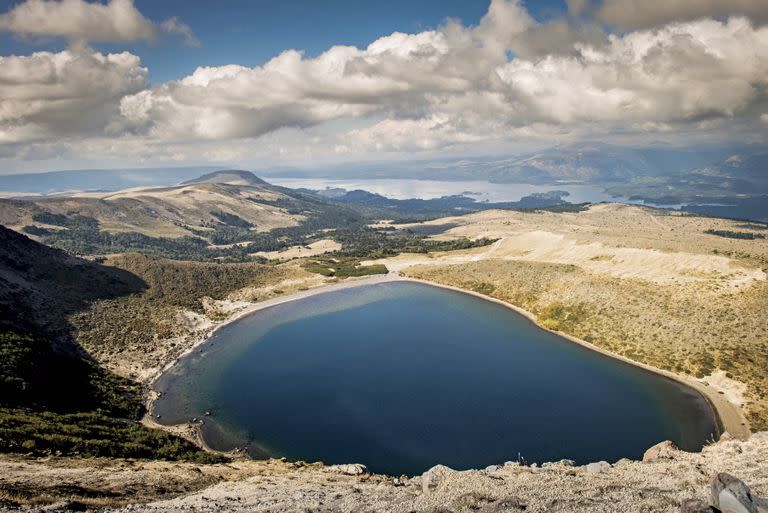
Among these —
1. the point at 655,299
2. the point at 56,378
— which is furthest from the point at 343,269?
the point at 56,378

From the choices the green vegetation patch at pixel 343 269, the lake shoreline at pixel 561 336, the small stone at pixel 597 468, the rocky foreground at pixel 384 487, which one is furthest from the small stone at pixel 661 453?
the green vegetation patch at pixel 343 269

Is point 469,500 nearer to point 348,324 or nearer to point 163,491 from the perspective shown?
point 163,491

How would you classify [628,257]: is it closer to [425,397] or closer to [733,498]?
[425,397]

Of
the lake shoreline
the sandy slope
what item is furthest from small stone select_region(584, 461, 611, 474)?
the sandy slope

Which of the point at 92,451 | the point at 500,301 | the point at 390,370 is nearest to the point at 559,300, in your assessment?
the point at 500,301

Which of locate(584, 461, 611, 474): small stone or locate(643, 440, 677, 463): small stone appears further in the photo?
locate(643, 440, 677, 463): small stone

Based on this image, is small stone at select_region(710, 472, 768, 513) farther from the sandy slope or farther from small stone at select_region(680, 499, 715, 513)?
the sandy slope
